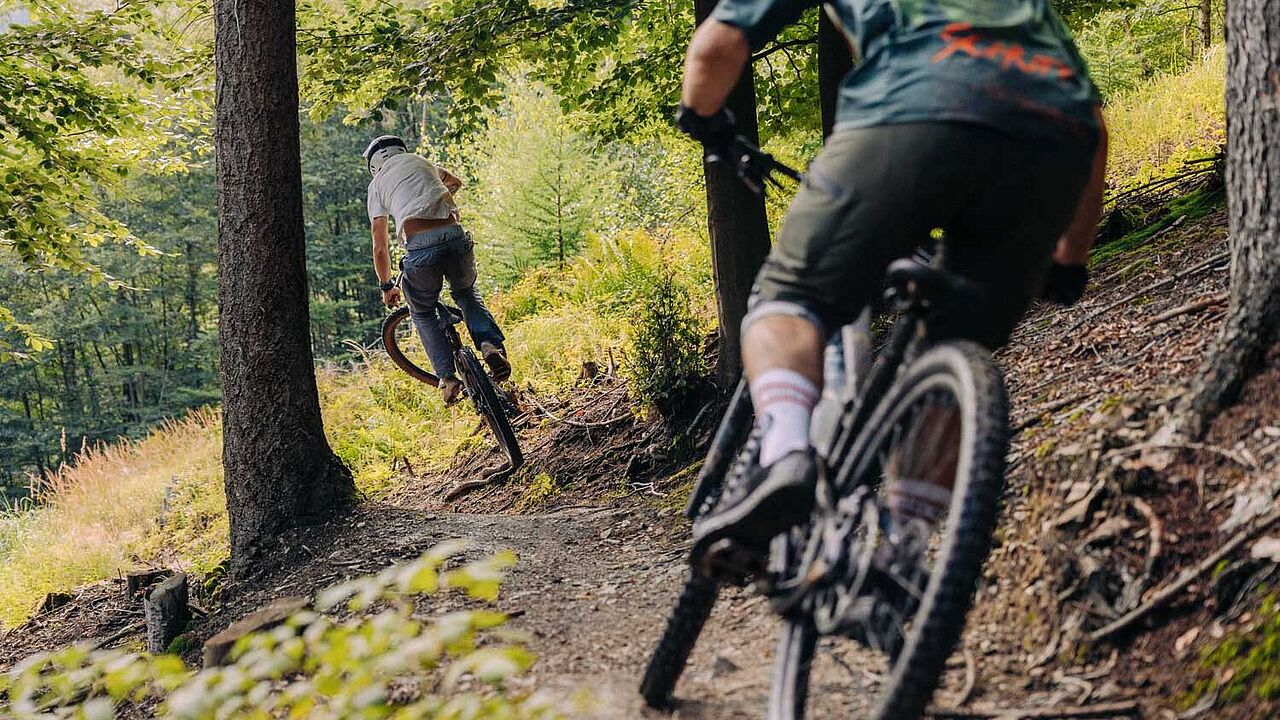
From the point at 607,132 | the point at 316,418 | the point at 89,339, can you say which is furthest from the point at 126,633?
the point at 89,339

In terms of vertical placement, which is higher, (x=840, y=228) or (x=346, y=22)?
(x=346, y=22)

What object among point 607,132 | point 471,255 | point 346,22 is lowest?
point 471,255

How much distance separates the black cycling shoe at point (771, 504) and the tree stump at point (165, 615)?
461 cm

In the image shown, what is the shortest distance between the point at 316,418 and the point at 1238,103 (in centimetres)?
521

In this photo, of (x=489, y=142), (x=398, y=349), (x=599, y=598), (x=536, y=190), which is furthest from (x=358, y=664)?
(x=489, y=142)

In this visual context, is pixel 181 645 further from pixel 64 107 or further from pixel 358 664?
pixel 64 107

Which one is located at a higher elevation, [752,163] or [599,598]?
[752,163]

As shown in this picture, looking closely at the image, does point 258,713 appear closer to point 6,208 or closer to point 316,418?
point 316,418

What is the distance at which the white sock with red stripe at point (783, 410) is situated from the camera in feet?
7.41

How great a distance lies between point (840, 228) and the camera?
2.18 meters

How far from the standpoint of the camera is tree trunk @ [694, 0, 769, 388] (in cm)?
618

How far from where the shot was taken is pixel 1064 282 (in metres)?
2.69

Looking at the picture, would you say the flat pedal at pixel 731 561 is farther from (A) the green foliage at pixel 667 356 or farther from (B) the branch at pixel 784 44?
(B) the branch at pixel 784 44

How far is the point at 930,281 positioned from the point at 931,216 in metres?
0.19
